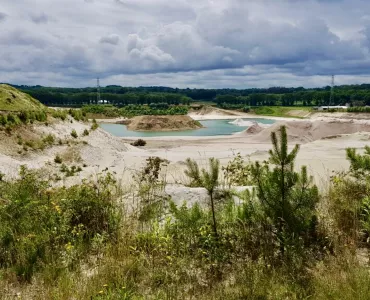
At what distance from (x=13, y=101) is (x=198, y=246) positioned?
24268mm

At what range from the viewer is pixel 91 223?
22.3ft

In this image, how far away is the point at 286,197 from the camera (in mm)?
5883

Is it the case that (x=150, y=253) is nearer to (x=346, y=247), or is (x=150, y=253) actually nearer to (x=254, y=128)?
(x=346, y=247)

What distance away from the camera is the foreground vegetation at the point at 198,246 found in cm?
500

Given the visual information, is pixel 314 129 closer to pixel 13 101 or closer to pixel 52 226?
pixel 13 101

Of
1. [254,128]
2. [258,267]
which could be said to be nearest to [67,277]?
[258,267]

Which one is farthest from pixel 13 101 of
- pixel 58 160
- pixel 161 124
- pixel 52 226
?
pixel 161 124

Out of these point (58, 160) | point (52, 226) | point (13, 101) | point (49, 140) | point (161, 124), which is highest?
point (13, 101)

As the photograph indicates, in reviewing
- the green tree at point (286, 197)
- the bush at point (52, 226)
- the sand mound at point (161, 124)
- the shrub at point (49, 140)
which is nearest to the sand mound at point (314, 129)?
the shrub at point (49, 140)

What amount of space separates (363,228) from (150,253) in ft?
10.3

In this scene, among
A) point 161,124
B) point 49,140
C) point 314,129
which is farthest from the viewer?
point 161,124

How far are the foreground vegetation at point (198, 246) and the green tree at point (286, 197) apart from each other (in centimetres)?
1

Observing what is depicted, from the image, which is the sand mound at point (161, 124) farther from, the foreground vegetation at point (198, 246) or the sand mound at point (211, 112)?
the foreground vegetation at point (198, 246)

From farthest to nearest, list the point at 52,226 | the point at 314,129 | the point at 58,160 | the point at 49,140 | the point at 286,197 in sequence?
the point at 314,129
the point at 49,140
the point at 58,160
the point at 52,226
the point at 286,197
